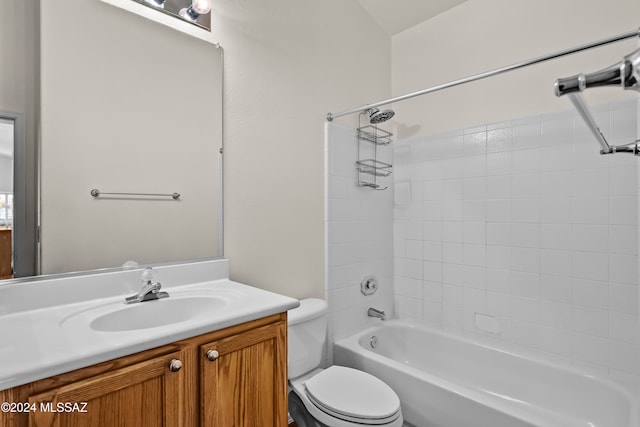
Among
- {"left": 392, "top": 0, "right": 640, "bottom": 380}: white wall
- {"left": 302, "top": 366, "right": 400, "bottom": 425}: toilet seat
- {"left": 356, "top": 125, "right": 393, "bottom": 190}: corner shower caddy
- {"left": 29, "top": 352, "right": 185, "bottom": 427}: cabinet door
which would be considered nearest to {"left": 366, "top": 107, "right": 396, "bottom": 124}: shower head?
{"left": 356, "top": 125, "right": 393, "bottom": 190}: corner shower caddy

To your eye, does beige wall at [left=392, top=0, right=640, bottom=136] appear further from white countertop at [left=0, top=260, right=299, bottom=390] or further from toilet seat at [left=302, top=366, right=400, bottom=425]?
white countertop at [left=0, top=260, right=299, bottom=390]

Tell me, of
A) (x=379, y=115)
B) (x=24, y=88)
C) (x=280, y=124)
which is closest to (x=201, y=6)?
(x=280, y=124)

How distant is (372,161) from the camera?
91.7 inches

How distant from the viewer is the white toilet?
4.28ft

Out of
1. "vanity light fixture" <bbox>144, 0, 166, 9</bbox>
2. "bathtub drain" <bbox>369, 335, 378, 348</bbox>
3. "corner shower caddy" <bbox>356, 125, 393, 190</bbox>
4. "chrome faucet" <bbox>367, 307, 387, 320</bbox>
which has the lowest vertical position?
"bathtub drain" <bbox>369, 335, 378, 348</bbox>

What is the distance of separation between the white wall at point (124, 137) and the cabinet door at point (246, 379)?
58 centimetres

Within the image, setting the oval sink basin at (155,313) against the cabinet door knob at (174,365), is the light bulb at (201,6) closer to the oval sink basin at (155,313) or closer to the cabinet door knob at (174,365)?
the oval sink basin at (155,313)

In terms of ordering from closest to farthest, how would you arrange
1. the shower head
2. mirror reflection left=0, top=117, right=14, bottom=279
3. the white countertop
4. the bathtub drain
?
the white countertop → mirror reflection left=0, top=117, right=14, bottom=279 → the shower head → the bathtub drain

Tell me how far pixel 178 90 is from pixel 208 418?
49.4 inches

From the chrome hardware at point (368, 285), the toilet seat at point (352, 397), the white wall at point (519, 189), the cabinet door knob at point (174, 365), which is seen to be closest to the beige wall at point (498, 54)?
the white wall at point (519, 189)

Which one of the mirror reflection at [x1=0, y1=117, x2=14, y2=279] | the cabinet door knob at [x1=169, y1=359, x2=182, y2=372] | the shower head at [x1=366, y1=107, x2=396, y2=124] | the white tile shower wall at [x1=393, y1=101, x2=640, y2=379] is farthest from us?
the shower head at [x1=366, y1=107, x2=396, y2=124]

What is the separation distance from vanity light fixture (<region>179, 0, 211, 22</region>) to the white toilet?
1430 mm

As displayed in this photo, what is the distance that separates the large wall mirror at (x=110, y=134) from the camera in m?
1.08

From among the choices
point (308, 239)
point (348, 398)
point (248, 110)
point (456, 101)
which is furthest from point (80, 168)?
point (456, 101)
